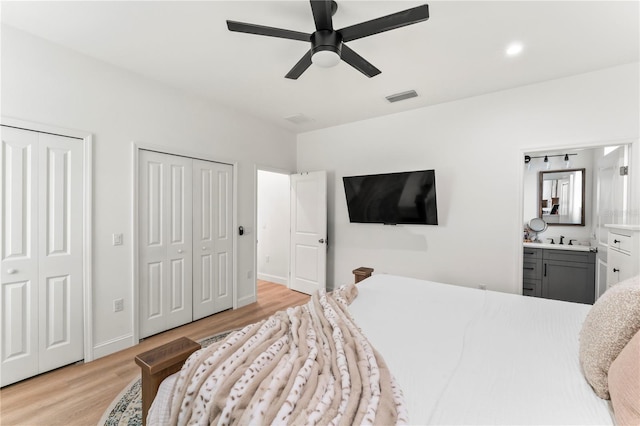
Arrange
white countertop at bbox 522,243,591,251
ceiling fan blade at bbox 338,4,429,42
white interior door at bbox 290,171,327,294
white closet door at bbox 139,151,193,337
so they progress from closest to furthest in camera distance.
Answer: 1. ceiling fan blade at bbox 338,4,429,42
2. white closet door at bbox 139,151,193,337
3. white countertop at bbox 522,243,591,251
4. white interior door at bbox 290,171,327,294

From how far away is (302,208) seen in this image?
461 cm

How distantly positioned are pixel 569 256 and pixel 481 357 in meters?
3.48

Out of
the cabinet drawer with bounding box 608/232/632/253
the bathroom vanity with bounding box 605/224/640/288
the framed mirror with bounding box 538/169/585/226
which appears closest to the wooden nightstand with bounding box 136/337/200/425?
the bathroom vanity with bounding box 605/224/640/288

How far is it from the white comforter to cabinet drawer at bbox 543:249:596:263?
7.48ft

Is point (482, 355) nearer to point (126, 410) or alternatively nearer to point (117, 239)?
point (126, 410)

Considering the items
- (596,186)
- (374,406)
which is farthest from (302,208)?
(596,186)

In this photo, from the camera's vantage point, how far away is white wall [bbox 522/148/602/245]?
13.2 feet

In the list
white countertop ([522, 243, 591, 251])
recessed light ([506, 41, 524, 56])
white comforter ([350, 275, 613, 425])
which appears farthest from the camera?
white countertop ([522, 243, 591, 251])

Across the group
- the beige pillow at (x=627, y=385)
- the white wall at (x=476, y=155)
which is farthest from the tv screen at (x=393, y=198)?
the beige pillow at (x=627, y=385)

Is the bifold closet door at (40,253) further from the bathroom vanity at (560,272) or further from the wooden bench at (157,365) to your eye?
the bathroom vanity at (560,272)

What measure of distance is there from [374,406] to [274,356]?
45 centimetres

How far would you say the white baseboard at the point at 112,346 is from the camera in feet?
8.52

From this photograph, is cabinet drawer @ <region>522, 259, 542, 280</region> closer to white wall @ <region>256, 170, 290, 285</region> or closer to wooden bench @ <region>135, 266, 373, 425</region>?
white wall @ <region>256, 170, 290, 285</region>

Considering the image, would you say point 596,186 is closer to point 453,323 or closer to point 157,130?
point 453,323
